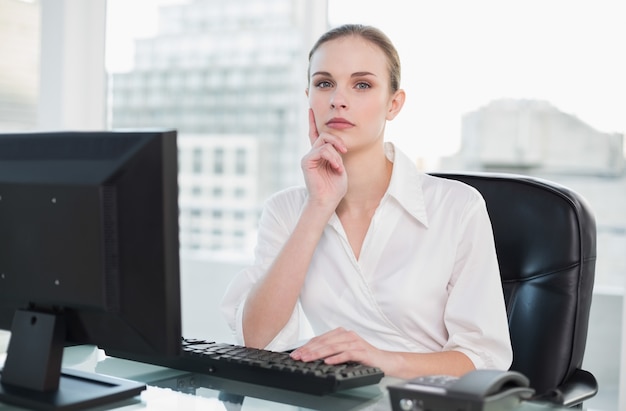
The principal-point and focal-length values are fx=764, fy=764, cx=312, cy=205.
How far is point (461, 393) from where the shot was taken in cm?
105

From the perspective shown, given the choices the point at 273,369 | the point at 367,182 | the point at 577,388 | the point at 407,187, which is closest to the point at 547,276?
the point at 577,388

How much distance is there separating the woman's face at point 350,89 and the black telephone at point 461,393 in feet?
2.88

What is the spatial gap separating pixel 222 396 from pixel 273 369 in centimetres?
10

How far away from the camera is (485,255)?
1803mm

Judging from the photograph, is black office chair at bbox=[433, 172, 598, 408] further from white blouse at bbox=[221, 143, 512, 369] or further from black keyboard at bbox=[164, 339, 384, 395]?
black keyboard at bbox=[164, 339, 384, 395]

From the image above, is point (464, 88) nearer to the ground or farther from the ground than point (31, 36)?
nearer to the ground

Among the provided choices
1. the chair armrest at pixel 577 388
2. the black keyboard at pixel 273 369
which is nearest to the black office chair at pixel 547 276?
the chair armrest at pixel 577 388

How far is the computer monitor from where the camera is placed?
116 centimetres

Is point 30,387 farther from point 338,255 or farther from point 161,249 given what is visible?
point 338,255

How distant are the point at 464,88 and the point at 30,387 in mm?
2757

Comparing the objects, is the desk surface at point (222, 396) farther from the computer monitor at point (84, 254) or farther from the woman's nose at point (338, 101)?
the woman's nose at point (338, 101)

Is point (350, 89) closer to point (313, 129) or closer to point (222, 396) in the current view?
point (313, 129)

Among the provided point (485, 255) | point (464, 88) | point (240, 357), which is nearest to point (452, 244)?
point (485, 255)

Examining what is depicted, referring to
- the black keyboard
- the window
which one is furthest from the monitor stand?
the window
